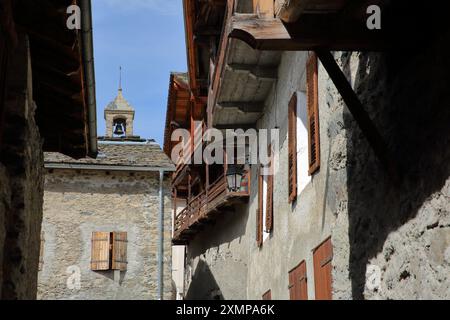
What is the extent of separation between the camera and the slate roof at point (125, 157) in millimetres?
18328

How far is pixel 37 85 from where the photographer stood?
7.38m

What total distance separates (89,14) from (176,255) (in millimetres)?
29000

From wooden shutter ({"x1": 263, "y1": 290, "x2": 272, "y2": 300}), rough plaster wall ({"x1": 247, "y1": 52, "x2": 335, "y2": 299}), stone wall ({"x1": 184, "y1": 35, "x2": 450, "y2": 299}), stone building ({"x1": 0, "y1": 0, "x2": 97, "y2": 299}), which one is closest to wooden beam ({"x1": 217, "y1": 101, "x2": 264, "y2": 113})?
rough plaster wall ({"x1": 247, "y1": 52, "x2": 335, "y2": 299})

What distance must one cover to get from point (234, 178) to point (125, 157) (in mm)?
4553

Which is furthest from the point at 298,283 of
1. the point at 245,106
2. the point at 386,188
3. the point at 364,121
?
the point at 245,106

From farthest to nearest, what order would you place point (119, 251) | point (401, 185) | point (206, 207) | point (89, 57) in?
point (206, 207) → point (119, 251) → point (89, 57) → point (401, 185)

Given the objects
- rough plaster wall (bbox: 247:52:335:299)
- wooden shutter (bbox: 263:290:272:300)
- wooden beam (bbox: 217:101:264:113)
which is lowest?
wooden shutter (bbox: 263:290:272:300)

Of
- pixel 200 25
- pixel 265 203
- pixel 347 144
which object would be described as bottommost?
pixel 347 144

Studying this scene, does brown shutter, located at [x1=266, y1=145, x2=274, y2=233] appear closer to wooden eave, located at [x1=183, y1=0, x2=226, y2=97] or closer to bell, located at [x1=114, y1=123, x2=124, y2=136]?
wooden eave, located at [x1=183, y1=0, x2=226, y2=97]

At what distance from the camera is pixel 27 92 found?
631 cm

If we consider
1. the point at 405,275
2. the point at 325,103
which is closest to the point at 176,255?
the point at 325,103

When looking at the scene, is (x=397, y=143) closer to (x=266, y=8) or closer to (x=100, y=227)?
(x=266, y=8)

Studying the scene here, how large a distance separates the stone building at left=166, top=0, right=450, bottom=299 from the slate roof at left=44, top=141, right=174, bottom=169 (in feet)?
19.8

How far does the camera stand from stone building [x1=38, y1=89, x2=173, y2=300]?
58.2 feet
